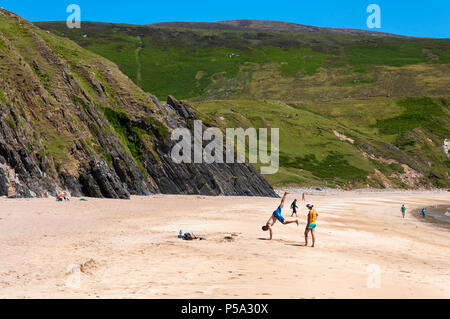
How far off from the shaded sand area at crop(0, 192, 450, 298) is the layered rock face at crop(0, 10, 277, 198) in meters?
10.7

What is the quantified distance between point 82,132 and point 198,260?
33.4 meters

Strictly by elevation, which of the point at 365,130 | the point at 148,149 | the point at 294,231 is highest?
the point at 365,130

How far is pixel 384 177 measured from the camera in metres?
99.5

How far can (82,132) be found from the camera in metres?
43.8

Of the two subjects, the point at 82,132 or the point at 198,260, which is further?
the point at 82,132

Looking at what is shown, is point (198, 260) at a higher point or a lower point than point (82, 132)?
lower

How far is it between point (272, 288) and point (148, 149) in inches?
1683

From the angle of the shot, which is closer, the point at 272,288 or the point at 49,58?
the point at 272,288

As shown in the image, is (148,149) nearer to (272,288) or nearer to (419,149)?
(272,288)

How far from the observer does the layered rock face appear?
3575cm

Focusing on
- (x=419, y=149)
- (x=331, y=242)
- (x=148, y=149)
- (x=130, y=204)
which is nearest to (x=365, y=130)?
(x=419, y=149)

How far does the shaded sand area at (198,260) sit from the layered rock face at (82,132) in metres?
10.7

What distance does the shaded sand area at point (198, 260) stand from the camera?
1019 centimetres
